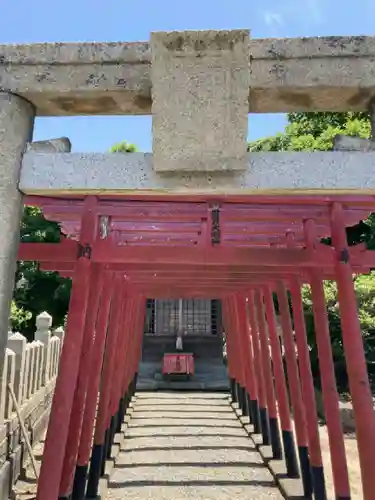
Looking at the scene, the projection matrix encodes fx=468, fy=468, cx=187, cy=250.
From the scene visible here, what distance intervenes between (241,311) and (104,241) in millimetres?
8266

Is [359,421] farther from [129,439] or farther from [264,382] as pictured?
[129,439]

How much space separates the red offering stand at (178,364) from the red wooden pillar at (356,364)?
48.7ft

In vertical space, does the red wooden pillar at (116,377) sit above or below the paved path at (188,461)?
above

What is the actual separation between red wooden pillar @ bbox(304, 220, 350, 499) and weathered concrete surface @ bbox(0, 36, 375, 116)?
2.01 metres

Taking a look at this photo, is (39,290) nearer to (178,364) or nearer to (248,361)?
(178,364)

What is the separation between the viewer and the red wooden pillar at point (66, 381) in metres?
3.60

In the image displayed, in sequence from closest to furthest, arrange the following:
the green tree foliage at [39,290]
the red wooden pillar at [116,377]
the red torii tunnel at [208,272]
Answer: the red torii tunnel at [208,272] → the red wooden pillar at [116,377] → the green tree foliage at [39,290]

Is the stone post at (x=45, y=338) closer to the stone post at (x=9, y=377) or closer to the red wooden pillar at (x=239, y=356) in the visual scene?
the stone post at (x=9, y=377)

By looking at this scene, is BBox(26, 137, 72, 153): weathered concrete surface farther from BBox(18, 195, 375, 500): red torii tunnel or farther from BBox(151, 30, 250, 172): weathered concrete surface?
BBox(18, 195, 375, 500): red torii tunnel

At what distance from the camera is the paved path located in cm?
746

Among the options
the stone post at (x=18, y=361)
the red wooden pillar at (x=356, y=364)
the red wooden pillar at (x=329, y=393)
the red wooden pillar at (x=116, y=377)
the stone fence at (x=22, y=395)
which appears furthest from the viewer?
the red wooden pillar at (x=116, y=377)

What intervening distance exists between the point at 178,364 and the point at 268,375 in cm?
951

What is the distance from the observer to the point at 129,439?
10594mm

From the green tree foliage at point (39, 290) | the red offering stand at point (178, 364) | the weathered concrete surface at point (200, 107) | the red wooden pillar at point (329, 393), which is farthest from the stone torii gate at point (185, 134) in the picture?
the green tree foliage at point (39, 290)
